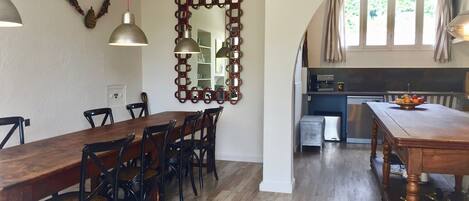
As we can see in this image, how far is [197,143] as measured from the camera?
4.53 metres

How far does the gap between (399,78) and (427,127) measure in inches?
198

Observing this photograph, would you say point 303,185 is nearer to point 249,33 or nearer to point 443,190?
point 443,190

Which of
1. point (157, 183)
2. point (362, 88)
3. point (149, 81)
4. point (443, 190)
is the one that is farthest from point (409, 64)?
point (157, 183)

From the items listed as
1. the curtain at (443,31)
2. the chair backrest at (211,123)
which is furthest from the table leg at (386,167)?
the curtain at (443,31)

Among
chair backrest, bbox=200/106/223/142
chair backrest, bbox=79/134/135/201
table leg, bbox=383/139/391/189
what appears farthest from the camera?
chair backrest, bbox=200/106/223/142

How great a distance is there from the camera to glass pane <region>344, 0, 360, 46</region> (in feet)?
25.2

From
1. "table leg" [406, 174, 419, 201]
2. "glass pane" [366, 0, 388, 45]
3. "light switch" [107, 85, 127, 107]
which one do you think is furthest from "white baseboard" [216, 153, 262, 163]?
"glass pane" [366, 0, 388, 45]

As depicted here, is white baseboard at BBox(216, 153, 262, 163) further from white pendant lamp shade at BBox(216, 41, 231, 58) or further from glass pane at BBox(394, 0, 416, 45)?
glass pane at BBox(394, 0, 416, 45)

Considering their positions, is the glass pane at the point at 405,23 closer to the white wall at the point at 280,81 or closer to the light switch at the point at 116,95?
the white wall at the point at 280,81

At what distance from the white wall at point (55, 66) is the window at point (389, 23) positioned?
450 cm

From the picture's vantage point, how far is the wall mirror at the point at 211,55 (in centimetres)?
554

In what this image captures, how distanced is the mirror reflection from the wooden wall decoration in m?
1.25

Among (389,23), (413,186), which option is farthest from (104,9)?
(389,23)

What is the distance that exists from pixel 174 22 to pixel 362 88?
4.00 meters
